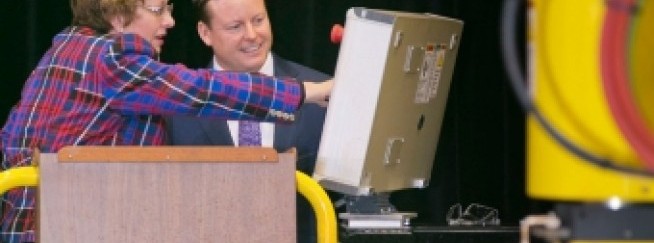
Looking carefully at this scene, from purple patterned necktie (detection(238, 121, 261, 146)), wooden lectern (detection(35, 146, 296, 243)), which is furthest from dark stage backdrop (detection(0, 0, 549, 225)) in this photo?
wooden lectern (detection(35, 146, 296, 243))

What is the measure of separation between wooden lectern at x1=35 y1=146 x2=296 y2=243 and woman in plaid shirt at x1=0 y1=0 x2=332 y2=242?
0.32 meters

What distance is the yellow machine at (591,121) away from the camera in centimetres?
119

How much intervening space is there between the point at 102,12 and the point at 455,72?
1965mm

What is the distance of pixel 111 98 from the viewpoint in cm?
266

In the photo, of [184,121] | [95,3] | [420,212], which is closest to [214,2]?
[184,121]

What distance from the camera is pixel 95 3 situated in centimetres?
285

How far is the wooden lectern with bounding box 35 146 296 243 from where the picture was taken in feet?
7.50

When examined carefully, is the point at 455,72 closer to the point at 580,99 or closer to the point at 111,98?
the point at 111,98

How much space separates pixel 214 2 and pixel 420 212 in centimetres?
128

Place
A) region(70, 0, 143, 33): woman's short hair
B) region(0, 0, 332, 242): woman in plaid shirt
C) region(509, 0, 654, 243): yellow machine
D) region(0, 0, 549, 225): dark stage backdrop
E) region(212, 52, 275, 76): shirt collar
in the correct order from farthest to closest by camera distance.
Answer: region(0, 0, 549, 225): dark stage backdrop < region(212, 52, 275, 76): shirt collar < region(70, 0, 143, 33): woman's short hair < region(0, 0, 332, 242): woman in plaid shirt < region(509, 0, 654, 243): yellow machine

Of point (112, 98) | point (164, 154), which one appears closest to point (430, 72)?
point (112, 98)

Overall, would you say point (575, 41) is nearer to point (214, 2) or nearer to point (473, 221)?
point (473, 221)

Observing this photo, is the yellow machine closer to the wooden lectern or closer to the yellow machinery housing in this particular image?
the yellow machinery housing

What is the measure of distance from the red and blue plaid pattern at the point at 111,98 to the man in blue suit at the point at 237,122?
0.69m
